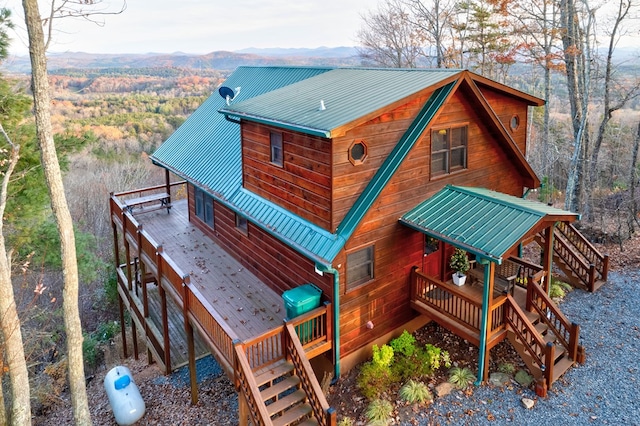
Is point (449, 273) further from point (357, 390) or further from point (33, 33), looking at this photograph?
point (33, 33)

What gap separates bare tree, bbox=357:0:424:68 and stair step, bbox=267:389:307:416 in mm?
28877

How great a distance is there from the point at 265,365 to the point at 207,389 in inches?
161

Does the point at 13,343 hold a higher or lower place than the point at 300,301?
lower

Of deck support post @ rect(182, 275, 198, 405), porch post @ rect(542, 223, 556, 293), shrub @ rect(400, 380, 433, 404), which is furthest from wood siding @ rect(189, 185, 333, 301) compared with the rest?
porch post @ rect(542, 223, 556, 293)

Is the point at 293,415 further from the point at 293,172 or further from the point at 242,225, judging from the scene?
the point at 242,225

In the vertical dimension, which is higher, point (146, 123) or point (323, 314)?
point (146, 123)

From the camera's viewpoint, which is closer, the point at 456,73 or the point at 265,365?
the point at 265,365

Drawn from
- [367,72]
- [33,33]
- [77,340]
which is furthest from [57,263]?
[367,72]

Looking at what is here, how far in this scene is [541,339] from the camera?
9.17 m

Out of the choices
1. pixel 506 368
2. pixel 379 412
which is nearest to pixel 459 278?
pixel 506 368

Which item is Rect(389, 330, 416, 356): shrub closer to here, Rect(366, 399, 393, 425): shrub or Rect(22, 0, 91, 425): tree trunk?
Rect(366, 399, 393, 425): shrub

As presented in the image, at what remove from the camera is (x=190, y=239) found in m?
14.1

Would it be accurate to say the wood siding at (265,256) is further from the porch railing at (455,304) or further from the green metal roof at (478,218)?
the porch railing at (455,304)

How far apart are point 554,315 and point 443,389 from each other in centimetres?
308
